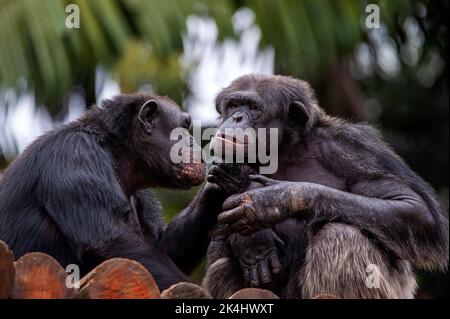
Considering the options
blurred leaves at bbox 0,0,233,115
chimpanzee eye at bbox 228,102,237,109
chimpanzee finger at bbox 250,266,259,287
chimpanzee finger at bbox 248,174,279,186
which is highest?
blurred leaves at bbox 0,0,233,115

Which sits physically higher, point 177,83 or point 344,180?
point 177,83

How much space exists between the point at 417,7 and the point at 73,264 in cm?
1041

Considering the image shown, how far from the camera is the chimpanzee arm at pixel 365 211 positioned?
6.78 meters

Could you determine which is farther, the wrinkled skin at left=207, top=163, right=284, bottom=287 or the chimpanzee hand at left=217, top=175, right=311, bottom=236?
the wrinkled skin at left=207, top=163, right=284, bottom=287

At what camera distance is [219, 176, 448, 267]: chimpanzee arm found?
6.78 metres

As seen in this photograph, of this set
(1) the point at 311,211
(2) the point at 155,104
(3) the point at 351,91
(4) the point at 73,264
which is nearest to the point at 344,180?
(1) the point at 311,211

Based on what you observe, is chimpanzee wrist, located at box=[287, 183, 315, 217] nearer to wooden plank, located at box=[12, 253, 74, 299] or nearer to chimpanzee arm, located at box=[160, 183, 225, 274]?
chimpanzee arm, located at box=[160, 183, 225, 274]

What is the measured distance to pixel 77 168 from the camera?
688cm

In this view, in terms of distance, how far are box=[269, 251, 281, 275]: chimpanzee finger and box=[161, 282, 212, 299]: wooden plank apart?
1.58m

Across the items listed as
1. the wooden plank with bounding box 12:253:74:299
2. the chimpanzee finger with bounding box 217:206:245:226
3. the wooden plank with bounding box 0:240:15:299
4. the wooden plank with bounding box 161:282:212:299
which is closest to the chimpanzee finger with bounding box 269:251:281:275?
the chimpanzee finger with bounding box 217:206:245:226

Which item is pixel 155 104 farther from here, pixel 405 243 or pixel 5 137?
pixel 5 137

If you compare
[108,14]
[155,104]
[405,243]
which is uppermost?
[108,14]

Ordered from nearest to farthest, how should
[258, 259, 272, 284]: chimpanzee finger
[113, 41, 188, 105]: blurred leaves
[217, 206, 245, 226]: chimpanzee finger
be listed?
[217, 206, 245, 226]: chimpanzee finger
[258, 259, 272, 284]: chimpanzee finger
[113, 41, 188, 105]: blurred leaves

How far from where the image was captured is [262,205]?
6.77 m
